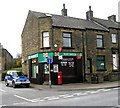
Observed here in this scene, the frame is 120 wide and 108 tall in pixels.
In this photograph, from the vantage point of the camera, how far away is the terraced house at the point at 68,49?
28.1 m

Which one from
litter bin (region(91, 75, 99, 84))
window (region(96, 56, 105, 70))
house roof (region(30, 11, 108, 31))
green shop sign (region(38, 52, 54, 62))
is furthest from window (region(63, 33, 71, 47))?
window (region(96, 56, 105, 70))

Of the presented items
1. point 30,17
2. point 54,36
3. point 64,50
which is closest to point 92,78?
point 64,50

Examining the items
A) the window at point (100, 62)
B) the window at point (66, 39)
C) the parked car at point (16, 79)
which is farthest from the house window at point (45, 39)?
the window at point (100, 62)

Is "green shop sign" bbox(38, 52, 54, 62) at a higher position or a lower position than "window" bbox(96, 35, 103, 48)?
lower

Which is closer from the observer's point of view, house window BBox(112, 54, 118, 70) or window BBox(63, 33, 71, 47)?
window BBox(63, 33, 71, 47)

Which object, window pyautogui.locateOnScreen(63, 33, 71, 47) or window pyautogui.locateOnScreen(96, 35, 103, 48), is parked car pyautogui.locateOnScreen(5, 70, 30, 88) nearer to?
window pyautogui.locateOnScreen(63, 33, 71, 47)

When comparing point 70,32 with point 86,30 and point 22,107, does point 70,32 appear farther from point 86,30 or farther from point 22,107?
point 22,107

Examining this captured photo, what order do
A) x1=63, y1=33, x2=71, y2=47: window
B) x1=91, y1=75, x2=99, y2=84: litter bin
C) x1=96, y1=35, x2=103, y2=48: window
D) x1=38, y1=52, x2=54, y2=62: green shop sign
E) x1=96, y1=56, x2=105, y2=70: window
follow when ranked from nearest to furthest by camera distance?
x1=91, y1=75, x2=99, y2=84: litter bin → x1=38, y1=52, x2=54, y2=62: green shop sign → x1=63, y1=33, x2=71, y2=47: window → x1=96, y1=56, x2=105, y2=70: window → x1=96, y1=35, x2=103, y2=48: window

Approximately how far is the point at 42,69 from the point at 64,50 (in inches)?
131

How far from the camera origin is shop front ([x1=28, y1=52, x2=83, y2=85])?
27.6m

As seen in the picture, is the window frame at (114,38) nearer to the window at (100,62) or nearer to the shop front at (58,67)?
the window at (100,62)

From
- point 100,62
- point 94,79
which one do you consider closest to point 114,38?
point 100,62

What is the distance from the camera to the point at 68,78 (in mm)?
28500

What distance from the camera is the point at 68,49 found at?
28828mm
